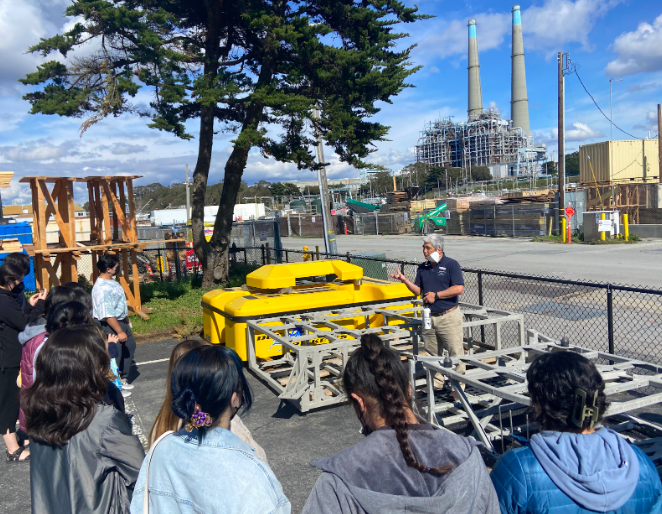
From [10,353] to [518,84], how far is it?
125m

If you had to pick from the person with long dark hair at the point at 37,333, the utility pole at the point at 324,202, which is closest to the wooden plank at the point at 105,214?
the utility pole at the point at 324,202

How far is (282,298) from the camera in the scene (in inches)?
291

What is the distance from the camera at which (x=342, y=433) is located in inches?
204

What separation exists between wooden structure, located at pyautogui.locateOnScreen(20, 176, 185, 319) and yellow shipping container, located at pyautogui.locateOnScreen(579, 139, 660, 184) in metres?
27.1

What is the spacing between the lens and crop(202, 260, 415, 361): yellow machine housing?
7.15 metres

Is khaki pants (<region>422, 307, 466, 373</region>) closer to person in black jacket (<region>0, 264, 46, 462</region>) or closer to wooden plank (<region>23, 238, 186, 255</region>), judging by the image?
person in black jacket (<region>0, 264, 46, 462</region>)

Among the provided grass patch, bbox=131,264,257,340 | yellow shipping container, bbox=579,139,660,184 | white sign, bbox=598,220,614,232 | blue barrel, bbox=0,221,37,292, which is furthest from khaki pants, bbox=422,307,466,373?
yellow shipping container, bbox=579,139,660,184

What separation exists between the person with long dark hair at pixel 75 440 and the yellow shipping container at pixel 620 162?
32.2 meters

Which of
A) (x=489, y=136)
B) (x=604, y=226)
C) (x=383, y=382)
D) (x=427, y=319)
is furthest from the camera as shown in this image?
(x=489, y=136)

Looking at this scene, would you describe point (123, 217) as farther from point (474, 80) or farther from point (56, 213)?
point (474, 80)

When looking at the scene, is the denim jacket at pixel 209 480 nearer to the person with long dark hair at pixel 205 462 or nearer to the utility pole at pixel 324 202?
the person with long dark hair at pixel 205 462

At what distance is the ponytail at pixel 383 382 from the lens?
1.85m

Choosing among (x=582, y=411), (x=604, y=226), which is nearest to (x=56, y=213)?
(x=582, y=411)

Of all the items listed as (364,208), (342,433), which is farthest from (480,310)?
(364,208)
